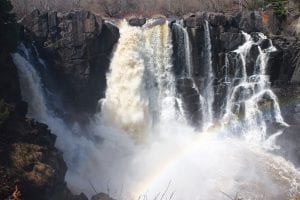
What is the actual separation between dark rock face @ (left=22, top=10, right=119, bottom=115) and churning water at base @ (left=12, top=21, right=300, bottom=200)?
2.01 metres

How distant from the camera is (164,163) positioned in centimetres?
3791

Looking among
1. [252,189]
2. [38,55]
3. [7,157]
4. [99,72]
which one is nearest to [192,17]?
[99,72]

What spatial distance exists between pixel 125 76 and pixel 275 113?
13363mm

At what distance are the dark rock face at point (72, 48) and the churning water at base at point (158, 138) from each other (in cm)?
201

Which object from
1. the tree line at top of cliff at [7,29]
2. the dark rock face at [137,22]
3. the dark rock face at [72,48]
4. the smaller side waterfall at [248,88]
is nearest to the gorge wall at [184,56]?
the dark rock face at [72,48]

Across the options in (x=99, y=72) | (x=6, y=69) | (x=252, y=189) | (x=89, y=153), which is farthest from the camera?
(x=99, y=72)

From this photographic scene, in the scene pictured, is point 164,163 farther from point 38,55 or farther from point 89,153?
point 38,55

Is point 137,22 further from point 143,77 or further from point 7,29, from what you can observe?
point 7,29

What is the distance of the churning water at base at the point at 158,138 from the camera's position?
112 ft

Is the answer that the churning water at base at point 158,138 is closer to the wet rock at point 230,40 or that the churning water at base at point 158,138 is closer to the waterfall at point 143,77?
the waterfall at point 143,77

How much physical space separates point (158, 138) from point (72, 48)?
34.6 ft

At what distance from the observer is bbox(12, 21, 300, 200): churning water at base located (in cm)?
3428

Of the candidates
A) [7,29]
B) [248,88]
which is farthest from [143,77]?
[7,29]

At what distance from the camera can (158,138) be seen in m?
42.5
